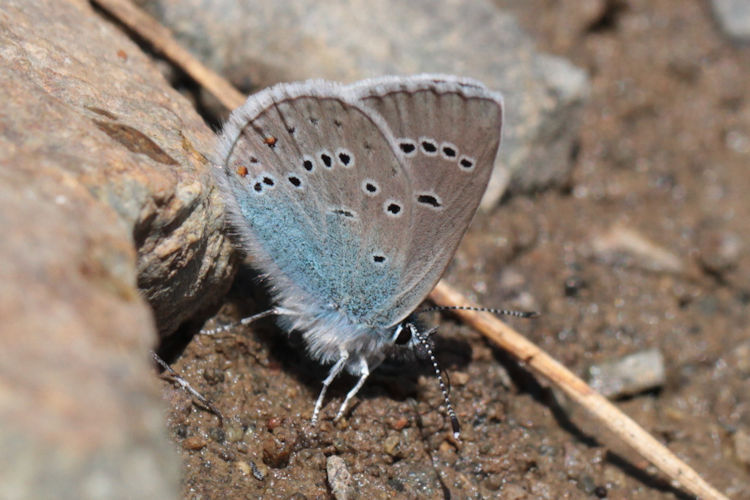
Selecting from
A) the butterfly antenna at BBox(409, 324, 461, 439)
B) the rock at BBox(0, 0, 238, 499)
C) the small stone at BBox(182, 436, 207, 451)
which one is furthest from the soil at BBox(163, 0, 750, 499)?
the rock at BBox(0, 0, 238, 499)

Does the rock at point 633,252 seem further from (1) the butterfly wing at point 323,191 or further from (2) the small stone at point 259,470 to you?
(2) the small stone at point 259,470

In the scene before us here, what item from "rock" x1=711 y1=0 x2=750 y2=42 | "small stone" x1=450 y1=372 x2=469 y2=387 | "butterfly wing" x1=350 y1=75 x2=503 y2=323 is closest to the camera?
"butterfly wing" x1=350 y1=75 x2=503 y2=323

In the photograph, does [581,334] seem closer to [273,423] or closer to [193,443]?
[273,423]

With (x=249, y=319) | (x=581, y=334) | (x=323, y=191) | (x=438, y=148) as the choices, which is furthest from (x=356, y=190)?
(x=581, y=334)

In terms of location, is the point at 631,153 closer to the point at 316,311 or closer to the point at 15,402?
the point at 316,311

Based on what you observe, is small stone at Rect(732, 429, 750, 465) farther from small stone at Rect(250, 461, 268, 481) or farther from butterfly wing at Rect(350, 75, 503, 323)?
small stone at Rect(250, 461, 268, 481)

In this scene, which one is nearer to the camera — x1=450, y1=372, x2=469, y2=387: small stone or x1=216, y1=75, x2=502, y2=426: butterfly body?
x1=216, y1=75, x2=502, y2=426: butterfly body

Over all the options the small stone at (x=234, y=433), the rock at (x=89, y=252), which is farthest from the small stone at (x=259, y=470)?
the rock at (x=89, y=252)
